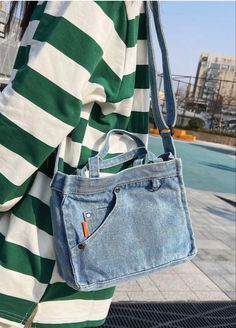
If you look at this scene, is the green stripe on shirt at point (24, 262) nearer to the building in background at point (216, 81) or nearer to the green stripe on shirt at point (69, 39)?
the green stripe on shirt at point (69, 39)

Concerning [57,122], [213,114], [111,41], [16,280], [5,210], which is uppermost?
[111,41]

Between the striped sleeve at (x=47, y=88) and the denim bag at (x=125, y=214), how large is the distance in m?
0.09

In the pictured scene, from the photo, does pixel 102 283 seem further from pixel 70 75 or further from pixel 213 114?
pixel 213 114

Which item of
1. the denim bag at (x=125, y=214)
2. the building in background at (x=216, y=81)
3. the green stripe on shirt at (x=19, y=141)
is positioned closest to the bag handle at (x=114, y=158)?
the denim bag at (x=125, y=214)

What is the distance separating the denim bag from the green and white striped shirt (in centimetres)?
4

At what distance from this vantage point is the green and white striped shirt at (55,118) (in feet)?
2.65

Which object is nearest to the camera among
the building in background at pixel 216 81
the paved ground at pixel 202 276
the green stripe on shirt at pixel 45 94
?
the green stripe on shirt at pixel 45 94

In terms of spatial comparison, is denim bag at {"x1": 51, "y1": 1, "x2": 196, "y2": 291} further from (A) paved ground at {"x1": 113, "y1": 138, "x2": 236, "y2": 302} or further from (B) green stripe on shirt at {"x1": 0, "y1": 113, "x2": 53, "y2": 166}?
(A) paved ground at {"x1": 113, "y1": 138, "x2": 236, "y2": 302}

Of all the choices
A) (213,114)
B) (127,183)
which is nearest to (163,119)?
(127,183)

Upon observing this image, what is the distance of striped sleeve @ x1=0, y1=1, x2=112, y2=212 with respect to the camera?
802 mm

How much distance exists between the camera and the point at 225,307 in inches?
119

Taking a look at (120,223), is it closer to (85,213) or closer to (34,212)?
(85,213)

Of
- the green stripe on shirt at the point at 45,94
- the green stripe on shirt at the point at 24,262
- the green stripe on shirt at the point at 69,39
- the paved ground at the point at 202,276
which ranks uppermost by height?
the green stripe on shirt at the point at 69,39

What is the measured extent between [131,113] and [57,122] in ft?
0.84
